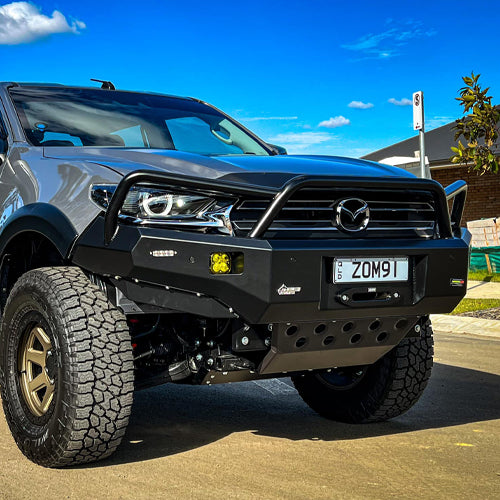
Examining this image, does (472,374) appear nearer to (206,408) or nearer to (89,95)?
(206,408)

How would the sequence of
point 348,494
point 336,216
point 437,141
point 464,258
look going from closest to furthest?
1. point 348,494
2. point 336,216
3. point 464,258
4. point 437,141

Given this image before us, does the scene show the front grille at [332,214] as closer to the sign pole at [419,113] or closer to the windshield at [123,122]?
the windshield at [123,122]

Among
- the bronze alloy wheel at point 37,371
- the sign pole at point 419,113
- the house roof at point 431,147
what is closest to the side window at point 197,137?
the bronze alloy wheel at point 37,371

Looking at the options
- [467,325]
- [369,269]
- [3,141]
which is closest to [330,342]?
[369,269]

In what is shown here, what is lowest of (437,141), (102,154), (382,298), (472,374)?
(472,374)

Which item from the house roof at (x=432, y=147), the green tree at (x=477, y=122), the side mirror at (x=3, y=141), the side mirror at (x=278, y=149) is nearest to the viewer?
the side mirror at (x=3, y=141)

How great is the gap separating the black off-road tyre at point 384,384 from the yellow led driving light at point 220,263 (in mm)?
1479

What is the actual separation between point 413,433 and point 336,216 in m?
1.59

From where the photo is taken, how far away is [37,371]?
402cm

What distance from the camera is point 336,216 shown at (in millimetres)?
3684

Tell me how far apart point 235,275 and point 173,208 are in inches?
17.5

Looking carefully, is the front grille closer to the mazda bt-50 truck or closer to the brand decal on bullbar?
the mazda bt-50 truck

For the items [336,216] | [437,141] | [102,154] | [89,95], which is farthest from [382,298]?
[437,141]

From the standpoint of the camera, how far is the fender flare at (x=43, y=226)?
12.2 ft
